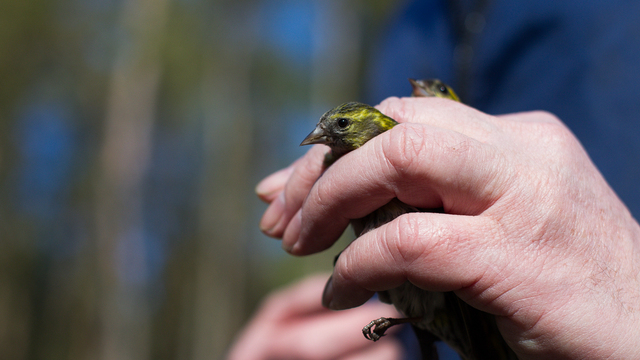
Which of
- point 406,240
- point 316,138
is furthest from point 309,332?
point 406,240

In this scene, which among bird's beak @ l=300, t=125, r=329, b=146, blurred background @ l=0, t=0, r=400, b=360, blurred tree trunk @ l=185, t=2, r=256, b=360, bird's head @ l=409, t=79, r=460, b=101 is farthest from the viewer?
blurred tree trunk @ l=185, t=2, r=256, b=360

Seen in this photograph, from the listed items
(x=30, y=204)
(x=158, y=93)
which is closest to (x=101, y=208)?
(x=30, y=204)

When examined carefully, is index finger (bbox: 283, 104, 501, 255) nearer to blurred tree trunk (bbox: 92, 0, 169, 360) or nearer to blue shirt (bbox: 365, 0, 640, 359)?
blue shirt (bbox: 365, 0, 640, 359)

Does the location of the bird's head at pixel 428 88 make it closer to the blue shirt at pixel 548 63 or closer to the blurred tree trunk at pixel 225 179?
the blue shirt at pixel 548 63

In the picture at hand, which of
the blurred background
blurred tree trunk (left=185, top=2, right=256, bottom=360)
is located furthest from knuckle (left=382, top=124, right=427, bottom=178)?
blurred tree trunk (left=185, top=2, right=256, bottom=360)

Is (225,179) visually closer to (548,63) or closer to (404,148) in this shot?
(548,63)
